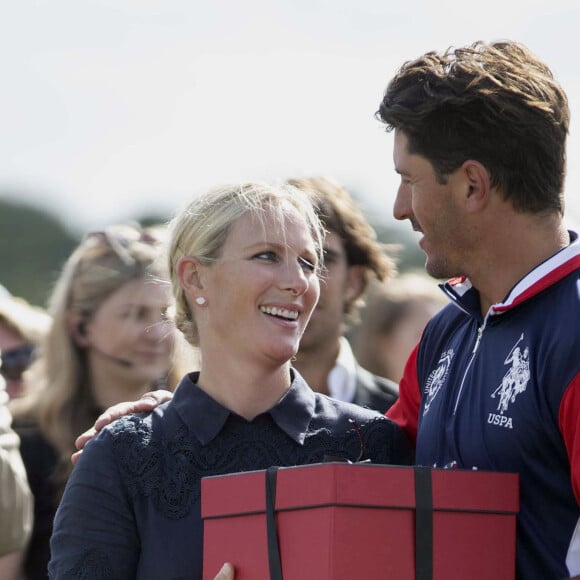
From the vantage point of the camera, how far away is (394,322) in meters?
7.17

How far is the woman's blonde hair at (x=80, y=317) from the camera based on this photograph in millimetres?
5484

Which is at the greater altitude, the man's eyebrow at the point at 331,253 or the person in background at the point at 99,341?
the man's eyebrow at the point at 331,253

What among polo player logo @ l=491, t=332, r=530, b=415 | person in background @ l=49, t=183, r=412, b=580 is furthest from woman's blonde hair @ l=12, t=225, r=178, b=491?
polo player logo @ l=491, t=332, r=530, b=415

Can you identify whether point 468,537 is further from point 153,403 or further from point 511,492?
point 153,403

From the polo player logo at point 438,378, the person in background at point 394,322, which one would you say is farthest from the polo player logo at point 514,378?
the person in background at point 394,322

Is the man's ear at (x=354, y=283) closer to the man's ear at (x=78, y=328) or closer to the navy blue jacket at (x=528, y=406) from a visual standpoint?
the man's ear at (x=78, y=328)

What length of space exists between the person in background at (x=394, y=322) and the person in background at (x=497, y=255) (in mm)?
3179

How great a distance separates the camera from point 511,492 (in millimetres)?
3316

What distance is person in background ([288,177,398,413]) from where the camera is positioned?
5559 mm

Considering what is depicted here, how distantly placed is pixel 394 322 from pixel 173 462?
3527 mm

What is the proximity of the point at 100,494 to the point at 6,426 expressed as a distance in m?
1.04

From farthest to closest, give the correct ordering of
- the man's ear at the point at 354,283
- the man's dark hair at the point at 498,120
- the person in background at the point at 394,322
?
the person in background at the point at 394,322 → the man's ear at the point at 354,283 → the man's dark hair at the point at 498,120

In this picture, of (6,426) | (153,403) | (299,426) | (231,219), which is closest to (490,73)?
(231,219)

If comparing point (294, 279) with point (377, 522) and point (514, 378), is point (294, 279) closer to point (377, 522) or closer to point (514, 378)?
point (514, 378)
